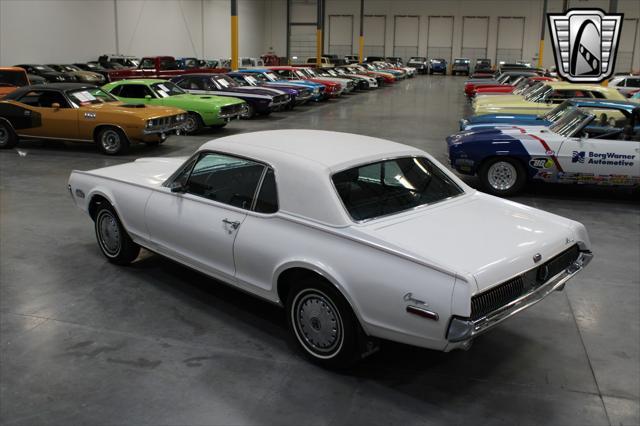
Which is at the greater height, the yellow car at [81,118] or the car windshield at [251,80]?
the car windshield at [251,80]

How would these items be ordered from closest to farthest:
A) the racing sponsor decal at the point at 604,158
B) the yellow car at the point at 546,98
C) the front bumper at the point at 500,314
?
the front bumper at the point at 500,314, the racing sponsor decal at the point at 604,158, the yellow car at the point at 546,98

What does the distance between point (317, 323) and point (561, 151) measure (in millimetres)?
6226

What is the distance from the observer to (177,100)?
579 inches

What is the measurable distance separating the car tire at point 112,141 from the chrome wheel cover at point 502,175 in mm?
7306

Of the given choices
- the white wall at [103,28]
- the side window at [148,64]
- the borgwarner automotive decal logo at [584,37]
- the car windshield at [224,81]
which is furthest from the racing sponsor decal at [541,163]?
the white wall at [103,28]

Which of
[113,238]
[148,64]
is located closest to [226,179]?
[113,238]

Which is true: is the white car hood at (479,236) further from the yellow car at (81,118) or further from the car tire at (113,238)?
the yellow car at (81,118)

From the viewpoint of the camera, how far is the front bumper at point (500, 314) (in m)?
3.20

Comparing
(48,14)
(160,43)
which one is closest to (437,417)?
(48,14)

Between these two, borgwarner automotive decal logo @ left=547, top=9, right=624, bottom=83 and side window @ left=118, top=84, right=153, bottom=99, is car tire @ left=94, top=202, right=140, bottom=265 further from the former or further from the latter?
side window @ left=118, top=84, right=153, bottom=99

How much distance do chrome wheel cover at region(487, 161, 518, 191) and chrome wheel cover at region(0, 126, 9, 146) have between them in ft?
33.7

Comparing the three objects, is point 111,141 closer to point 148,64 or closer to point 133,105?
point 133,105

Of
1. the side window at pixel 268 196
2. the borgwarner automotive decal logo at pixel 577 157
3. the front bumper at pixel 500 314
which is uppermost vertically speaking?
the side window at pixel 268 196

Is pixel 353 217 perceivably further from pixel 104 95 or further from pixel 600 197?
pixel 104 95
